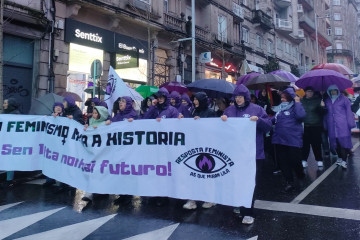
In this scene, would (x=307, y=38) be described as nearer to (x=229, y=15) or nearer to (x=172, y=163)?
(x=229, y=15)

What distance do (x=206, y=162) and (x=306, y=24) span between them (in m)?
38.9

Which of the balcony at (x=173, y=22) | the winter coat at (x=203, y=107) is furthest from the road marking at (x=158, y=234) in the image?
the balcony at (x=173, y=22)

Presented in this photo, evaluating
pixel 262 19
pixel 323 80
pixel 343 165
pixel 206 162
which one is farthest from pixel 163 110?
pixel 262 19

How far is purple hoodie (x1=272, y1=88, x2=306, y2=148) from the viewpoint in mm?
5477

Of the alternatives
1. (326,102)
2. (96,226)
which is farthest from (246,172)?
(326,102)

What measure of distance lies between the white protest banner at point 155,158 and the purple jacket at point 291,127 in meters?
1.77

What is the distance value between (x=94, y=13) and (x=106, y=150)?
10.6m

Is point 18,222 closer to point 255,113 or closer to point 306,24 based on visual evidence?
point 255,113

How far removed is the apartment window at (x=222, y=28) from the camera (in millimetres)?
22328

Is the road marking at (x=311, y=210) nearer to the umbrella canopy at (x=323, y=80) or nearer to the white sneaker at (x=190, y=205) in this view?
the white sneaker at (x=190, y=205)

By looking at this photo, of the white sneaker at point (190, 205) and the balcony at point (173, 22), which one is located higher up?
the balcony at point (173, 22)

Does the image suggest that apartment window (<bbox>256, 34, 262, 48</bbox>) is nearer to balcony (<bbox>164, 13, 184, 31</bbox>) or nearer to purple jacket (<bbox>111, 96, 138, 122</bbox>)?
balcony (<bbox>164, 13, 184, 31</bbox>)

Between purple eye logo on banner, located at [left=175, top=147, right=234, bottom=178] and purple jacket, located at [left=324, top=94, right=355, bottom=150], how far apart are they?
3.82 m

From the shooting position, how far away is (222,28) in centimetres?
2291
